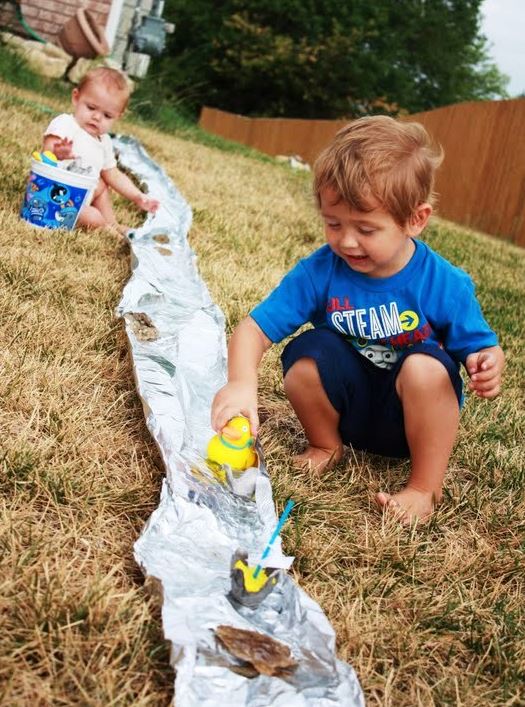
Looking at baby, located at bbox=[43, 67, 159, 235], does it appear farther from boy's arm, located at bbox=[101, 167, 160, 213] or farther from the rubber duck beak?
the rubber duck beak

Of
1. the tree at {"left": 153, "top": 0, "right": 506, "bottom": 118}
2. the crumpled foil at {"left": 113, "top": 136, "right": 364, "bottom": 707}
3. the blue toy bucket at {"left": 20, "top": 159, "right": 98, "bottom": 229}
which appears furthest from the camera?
the tree at {"left": 153, "top": 0, "right": 506, "bottom": 118}

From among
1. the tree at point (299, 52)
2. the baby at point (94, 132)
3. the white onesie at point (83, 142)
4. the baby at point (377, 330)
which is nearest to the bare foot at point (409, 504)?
the baby at point (377, 330)

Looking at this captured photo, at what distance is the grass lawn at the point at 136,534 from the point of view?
3.54ft

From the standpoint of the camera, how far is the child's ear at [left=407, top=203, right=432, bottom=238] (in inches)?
66.7

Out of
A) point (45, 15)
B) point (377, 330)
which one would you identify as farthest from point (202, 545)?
point (45, 15)

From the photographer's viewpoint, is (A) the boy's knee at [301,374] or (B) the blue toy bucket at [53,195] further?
(B) the blue toy bucket at [53,195]

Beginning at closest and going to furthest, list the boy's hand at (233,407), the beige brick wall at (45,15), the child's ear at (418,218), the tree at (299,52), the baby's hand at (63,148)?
the boy's hand at (233,407)
the child's ear at (418,218)
the baby's hand at (63,148)
the beige brick wall at (45,15)
the tree at (299,52)

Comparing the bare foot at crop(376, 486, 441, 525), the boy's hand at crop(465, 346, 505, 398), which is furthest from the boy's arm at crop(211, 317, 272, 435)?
the boy's hand at crop(465, 346, 505, 398)

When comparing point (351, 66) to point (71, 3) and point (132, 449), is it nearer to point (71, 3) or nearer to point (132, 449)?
point (71, 3)

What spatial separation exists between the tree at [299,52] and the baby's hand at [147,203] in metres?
20.5

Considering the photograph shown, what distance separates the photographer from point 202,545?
134 cm

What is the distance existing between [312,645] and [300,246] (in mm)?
3239

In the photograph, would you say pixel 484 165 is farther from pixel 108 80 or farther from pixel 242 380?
pixel 242 380

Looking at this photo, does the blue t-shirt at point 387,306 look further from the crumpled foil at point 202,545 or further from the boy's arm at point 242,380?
the crumpled foil at point 202,545
